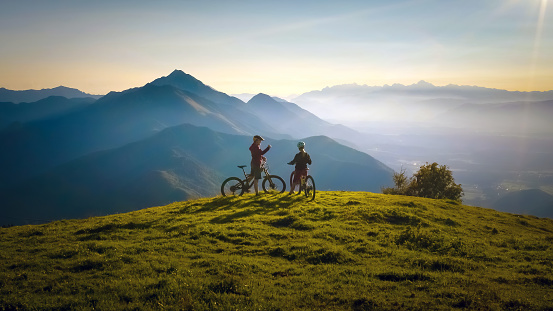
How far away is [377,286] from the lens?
970cm

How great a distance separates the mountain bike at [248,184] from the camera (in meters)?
23.4

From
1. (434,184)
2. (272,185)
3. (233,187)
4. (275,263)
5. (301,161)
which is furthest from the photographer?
(434,184)

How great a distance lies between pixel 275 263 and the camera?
1167 centimetres

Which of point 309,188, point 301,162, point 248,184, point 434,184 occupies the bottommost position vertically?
point 434,184

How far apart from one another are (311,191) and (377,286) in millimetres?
13915

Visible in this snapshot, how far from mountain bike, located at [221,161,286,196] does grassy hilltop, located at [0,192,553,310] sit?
3710 millimetres

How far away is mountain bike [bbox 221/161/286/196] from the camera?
23438 mm

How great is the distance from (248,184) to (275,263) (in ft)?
39.5

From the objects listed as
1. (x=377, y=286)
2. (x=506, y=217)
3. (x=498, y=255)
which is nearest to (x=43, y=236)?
(x=377, y=286)

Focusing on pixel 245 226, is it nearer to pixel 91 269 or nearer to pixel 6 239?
pixel 91 269

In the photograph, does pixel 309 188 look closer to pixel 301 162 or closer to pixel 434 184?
pixel 301 162

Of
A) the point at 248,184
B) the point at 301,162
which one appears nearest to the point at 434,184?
the point at 301,162

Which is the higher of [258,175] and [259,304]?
[258,175]

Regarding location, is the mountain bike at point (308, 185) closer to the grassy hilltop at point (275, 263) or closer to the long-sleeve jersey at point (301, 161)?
the long-sleeve jersey at point (301, 161)
